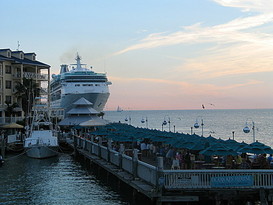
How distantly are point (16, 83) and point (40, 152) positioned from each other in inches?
939

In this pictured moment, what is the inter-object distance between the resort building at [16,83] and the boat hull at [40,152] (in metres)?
14.6

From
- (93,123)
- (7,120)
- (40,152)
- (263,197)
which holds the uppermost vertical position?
(7,120)

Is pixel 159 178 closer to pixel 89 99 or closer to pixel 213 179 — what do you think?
pixel 213 179

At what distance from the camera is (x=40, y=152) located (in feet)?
136

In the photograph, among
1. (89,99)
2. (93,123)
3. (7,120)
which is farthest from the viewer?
(89,99)

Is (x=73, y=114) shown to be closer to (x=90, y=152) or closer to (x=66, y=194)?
(x=90, y=152)

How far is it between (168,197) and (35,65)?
1981 inches

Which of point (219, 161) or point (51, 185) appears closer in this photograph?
point (219, 161)

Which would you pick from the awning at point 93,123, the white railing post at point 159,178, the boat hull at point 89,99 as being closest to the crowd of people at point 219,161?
the white railing post at point 159,178

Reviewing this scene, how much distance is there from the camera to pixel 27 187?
2747cm

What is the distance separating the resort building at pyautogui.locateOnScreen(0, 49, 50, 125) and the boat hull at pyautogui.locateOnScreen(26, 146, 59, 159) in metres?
14.6

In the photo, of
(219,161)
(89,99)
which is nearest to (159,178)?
(219,161)

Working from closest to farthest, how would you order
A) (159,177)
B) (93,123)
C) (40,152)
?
(159,177)
(40,152)
(93,123)

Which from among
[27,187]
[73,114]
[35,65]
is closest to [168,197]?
[27,187]
